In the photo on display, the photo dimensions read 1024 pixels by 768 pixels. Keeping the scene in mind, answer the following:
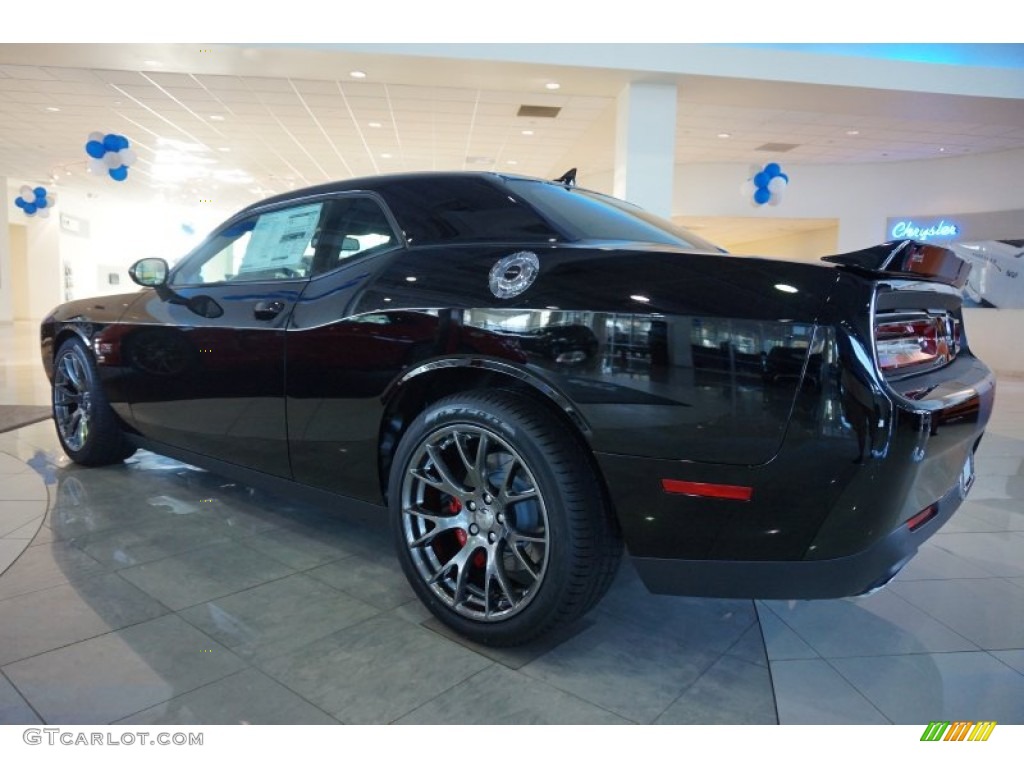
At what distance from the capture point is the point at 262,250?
257 cm

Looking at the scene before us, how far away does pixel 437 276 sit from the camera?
1.86 metres

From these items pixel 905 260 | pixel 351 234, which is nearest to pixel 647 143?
pixel 351 234

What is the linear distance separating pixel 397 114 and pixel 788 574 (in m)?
9.41

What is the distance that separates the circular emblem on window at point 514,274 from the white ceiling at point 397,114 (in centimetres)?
546

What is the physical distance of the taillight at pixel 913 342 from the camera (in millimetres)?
1496

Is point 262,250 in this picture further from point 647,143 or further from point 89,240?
point 89,240

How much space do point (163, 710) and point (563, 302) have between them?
1325 millimetres

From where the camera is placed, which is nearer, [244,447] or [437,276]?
[437,276]

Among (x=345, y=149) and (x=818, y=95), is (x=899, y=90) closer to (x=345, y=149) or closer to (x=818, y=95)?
(x=818, y=95)

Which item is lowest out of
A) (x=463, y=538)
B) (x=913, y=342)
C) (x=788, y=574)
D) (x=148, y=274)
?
(x=463, y=538)

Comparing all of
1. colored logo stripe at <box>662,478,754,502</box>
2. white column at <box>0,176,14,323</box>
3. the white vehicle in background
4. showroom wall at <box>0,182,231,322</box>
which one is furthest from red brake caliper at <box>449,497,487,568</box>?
showroom wall at <box>0,182,231,322</box>

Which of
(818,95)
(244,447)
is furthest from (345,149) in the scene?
(244,447)

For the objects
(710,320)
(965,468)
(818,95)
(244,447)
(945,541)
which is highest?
(818,95)
